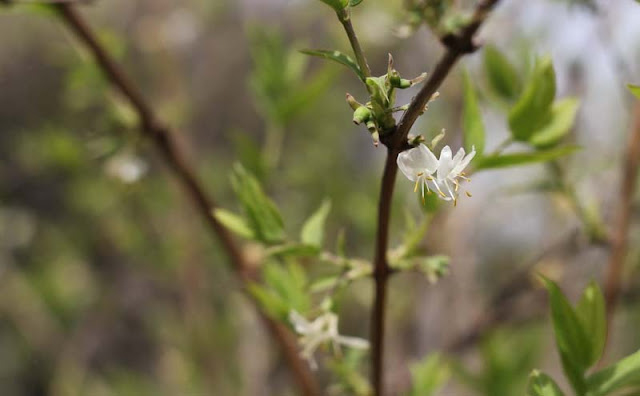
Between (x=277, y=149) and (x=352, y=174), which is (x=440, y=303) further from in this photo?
(x=352, y=174)

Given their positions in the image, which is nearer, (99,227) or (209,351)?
(209,351)

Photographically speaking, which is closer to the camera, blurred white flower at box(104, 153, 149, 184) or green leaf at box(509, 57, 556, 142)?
green leaf at box(509, 57, 556, 142)

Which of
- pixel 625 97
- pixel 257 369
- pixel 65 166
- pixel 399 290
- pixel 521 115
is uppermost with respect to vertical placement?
pixel 65 166

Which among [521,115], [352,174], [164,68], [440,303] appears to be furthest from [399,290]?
[521,115]

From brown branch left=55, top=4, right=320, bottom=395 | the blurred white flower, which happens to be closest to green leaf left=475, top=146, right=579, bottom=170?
brown branch left=55, top=4, right=320, bottom=395

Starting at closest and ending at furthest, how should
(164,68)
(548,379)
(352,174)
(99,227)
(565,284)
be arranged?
(548,379), (565,284), (164,68), (99,227), (352,174)

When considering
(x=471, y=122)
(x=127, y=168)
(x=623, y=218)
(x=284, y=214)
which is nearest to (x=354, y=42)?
(x=471, y=122)

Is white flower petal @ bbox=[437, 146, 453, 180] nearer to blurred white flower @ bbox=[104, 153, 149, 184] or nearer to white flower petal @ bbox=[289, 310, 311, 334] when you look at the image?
white flower petal @ bbox=[289, 310, 311, 334]

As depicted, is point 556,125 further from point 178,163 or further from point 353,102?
point 178,163

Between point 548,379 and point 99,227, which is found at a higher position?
point 99,227
